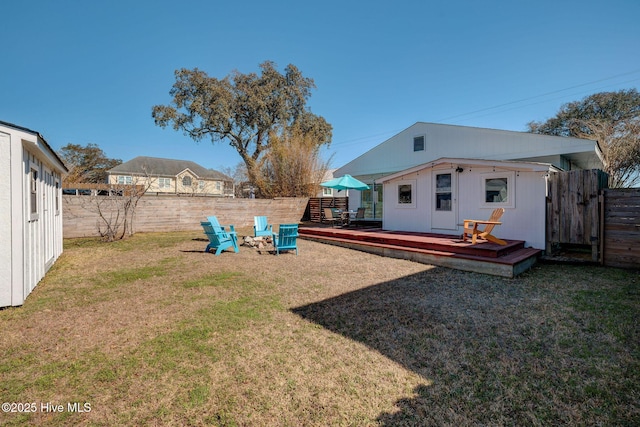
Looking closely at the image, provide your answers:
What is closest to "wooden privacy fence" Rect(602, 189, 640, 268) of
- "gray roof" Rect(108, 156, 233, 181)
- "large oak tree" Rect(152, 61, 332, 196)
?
"large oak tree" Rect(152, 61, 332, 196)

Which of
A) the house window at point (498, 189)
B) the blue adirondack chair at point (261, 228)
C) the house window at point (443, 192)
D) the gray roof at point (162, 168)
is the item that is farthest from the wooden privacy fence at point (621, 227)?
the gray roof at point (162, 168)

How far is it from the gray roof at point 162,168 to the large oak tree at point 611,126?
3547cm

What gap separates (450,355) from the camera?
2686mm

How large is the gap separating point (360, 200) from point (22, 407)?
14332mm

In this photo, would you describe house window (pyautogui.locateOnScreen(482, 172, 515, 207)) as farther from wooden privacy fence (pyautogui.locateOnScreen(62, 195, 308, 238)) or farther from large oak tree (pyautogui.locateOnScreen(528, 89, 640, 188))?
wooden privacy fence (pyautogui.locateOnScreen(62, 195, 308, 238))

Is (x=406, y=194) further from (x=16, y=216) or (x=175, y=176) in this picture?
(x=175, y=176)

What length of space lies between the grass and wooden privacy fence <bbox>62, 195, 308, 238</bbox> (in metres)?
7.16

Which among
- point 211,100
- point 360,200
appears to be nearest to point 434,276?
point 360,200

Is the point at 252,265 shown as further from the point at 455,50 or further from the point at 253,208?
the point at 455,50

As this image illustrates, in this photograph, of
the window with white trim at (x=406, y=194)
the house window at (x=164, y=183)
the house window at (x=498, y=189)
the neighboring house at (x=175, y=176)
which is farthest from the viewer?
the house window at (x=164, y=183)

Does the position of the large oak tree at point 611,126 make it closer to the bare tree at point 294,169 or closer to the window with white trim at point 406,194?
the window with white trim at point 406,194

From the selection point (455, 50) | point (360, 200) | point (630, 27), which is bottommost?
point (360, 200)

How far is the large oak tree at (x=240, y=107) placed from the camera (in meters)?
22.8

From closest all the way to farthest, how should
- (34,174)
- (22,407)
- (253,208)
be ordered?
1. (22,407)
2. (34,174)
3. (253,208)
